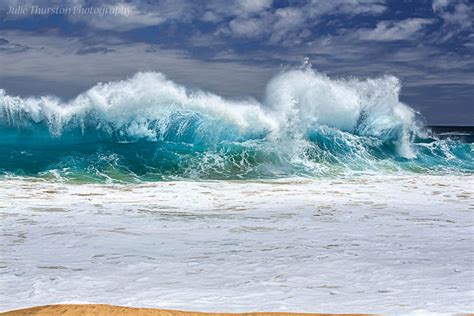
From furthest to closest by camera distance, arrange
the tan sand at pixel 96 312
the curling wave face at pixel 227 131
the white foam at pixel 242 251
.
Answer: the curling wave face at pixel 227 131 < the white foam at pixel 242 251 < the tan sand at pixel 96 312

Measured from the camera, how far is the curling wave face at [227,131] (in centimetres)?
1492

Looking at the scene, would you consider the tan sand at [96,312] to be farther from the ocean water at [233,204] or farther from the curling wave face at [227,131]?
the curling wave face at [227,131]

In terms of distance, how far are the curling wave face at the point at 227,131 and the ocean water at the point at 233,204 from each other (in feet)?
0.16

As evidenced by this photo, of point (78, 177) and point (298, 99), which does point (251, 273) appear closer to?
point (78, 177)

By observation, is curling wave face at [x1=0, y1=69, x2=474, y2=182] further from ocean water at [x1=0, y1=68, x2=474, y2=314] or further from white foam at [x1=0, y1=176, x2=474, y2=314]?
white foam at [x1=0, y1=176, x2=474, y2=314]

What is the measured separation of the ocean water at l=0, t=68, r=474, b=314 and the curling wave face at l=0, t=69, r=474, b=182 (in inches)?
1.9

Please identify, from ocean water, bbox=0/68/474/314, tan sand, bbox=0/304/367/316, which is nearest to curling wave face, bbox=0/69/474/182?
ocean water, bbox=0/68/474/314

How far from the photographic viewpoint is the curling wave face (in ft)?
49.0

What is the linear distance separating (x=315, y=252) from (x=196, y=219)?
2282 mm

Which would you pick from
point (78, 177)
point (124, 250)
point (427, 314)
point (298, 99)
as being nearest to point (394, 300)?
point (427, 314)

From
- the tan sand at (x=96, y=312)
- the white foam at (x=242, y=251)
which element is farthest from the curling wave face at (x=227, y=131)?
the tan sand at (x=96, y=312)

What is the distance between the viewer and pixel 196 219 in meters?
6.77

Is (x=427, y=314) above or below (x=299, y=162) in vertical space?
above

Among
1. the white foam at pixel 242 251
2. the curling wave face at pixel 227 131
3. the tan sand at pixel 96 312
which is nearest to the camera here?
the tan sand at pixel 96 312
